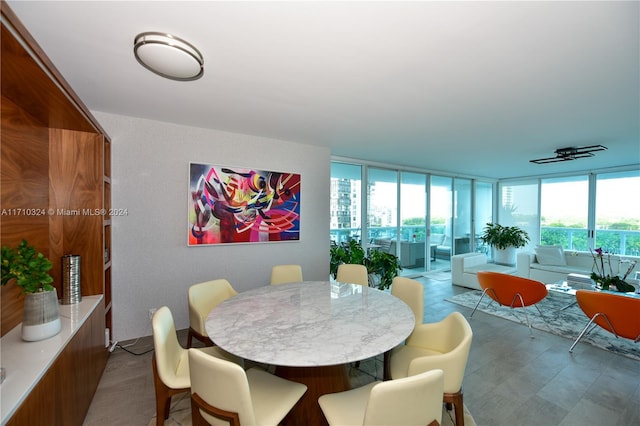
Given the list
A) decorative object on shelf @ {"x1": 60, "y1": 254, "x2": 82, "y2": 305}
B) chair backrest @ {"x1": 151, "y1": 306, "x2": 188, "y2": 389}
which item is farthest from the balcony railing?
decorative object on shelf @ {"x1": 60, "y1": 254, "x2": 82, "y2": 305}

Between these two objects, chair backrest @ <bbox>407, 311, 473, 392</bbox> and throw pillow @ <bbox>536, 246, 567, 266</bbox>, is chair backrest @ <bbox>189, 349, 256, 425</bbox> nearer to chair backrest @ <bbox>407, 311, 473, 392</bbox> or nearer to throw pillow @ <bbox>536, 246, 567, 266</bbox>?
chair backrest @ <bbox>407, 311, 473, 392</bbox>

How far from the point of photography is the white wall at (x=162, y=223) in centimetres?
290

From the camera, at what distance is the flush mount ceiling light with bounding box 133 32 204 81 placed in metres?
1.54

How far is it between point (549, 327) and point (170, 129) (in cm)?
538

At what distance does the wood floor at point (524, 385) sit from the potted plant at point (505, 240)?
4.11 m

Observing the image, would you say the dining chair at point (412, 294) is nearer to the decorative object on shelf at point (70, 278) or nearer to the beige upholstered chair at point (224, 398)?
the beige upholstered chair at point (224, 398)

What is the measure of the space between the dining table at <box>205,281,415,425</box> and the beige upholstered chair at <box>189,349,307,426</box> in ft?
0.52

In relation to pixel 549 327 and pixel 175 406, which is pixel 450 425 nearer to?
pixel 175 406

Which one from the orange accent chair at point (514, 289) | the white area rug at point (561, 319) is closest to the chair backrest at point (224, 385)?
the orange accent chair at point (514, 289)

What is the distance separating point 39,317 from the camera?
161 centimetres

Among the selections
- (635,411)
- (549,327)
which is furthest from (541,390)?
(549,327)

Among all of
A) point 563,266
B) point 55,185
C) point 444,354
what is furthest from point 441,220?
point 55,185

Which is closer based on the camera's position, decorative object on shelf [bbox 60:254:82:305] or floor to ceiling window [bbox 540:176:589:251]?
decorative object on shelf [bbox 60:254:82:305]

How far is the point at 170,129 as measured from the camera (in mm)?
3137
